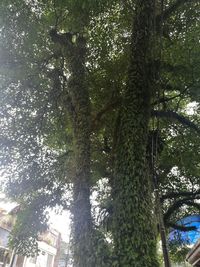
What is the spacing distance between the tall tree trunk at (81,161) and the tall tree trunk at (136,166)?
56 centimetres

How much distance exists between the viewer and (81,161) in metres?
7.25

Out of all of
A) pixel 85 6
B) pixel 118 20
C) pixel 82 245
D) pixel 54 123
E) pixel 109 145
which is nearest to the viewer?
pixel 82 245

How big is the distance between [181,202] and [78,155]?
6.81 m

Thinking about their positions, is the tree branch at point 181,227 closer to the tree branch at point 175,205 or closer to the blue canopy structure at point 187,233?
the blue canopy structure at point 187,233

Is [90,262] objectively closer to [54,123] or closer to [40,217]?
[40,217]

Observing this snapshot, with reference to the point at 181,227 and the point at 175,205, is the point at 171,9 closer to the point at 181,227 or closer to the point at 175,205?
the point at 175,205

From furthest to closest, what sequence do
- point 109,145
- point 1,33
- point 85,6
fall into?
point 109,145, point 1,33, point 85,6

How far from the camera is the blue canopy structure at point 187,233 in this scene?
13414mm

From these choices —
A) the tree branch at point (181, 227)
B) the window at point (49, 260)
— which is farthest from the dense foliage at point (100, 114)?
the window at point (49, 260)

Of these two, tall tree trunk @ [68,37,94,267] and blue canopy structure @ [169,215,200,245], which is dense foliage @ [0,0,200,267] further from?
blue canopy structure @ [169,215,200,245]

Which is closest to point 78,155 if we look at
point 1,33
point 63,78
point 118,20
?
point 63,78

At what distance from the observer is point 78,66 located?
9047 millimetres

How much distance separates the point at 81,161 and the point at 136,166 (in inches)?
51.4

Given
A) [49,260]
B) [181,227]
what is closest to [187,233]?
[181,227]
